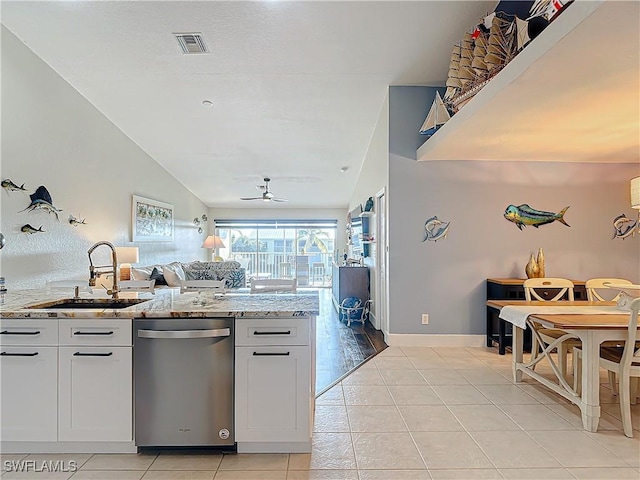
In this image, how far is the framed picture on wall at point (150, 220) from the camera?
20.1 ft

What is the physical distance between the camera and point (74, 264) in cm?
457

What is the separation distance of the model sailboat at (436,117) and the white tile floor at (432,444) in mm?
2512

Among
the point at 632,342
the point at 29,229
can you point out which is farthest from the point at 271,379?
the point at 29,229

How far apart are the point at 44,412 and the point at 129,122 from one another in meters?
4.47

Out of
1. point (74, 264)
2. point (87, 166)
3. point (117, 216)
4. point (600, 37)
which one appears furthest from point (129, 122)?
point (600, 37)

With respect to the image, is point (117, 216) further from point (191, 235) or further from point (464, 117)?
point (464, 117)

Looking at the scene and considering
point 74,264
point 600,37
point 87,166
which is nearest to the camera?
point 600,37

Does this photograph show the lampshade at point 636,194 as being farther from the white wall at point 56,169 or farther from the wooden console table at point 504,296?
the white wall at point 56,169

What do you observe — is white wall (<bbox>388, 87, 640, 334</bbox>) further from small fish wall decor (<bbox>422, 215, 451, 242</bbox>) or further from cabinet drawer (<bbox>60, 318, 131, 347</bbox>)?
cabinet drawer (<bbox>60, 318, 131, 347</bbox>)

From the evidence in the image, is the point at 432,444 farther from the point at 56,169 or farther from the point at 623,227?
the point at 56,169

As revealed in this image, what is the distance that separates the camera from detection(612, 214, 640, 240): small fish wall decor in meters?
4.27

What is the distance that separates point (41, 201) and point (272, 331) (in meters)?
3.35

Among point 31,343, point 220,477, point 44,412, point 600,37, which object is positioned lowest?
point 220,477

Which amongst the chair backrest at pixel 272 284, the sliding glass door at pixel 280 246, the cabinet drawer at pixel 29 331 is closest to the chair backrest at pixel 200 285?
the chair backrest at pixel 272 284
